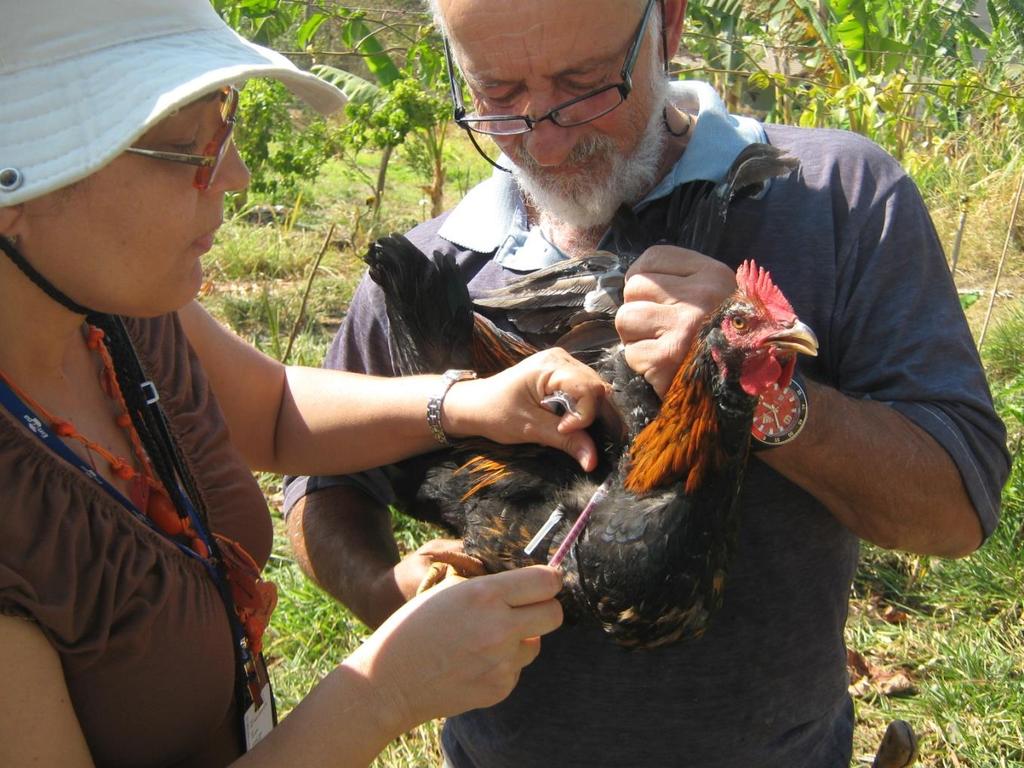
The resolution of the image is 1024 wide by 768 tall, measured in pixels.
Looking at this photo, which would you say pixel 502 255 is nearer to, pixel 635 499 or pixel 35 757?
pixel 635 499

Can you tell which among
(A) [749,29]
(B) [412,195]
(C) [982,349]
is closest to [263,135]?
(B) [412,195]

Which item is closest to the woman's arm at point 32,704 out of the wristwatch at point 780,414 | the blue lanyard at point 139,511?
the blue lanyard at point 139,511

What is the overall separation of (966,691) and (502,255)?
99.1 inches

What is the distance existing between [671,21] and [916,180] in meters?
6.23

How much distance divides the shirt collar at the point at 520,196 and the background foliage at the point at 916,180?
1.88 metres

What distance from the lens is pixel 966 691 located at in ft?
11.1

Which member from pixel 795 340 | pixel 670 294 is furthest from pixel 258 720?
pixel 795 340

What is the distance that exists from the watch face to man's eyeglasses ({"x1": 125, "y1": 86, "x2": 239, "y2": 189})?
1.12 metres

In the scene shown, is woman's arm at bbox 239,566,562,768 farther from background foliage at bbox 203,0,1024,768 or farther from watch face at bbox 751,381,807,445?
background foliage at bbox 203,0,1024,768

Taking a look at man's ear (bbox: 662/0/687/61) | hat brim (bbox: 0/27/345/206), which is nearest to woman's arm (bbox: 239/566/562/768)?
hat brim (bbox: 0/27/345/206)

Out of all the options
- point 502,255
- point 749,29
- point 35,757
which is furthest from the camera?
point 749,29

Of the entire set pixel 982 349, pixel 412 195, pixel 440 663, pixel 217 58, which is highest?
pixel 217 58

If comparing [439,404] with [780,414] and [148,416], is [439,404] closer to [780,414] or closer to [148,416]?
[148,416]

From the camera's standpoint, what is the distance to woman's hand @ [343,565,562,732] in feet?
5.31
